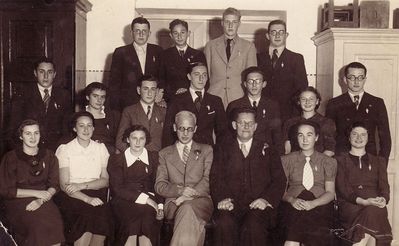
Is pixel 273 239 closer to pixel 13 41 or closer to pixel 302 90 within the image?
pixel 302 90

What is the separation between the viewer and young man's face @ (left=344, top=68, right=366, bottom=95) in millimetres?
4656

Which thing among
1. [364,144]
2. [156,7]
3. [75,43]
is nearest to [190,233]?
[364,144]

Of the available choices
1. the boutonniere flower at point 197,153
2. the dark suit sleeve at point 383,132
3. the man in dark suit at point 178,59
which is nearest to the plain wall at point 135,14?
the man in dark suit at point 178,59

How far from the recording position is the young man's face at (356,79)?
15.3ft

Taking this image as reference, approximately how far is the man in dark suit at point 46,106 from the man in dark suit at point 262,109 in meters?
1.48

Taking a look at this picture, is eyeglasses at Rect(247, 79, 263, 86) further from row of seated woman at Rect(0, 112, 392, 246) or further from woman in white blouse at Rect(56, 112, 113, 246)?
woman in white blouse at Rect(56, 112, 113, 246)

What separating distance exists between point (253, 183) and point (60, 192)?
1480 mm

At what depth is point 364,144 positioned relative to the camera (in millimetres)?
4234

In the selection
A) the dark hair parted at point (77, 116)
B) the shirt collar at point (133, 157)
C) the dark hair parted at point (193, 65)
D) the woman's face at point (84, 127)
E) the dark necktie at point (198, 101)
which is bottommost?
the shirt collar at point (133, 157)

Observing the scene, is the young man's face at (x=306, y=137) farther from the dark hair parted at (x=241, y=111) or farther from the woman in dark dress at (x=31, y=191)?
the woman in dark dress at (x=31, y=191)

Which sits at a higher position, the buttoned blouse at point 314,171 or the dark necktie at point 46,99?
the dark necktie at point 46,99

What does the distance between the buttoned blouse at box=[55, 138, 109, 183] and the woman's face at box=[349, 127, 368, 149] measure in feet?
6.38

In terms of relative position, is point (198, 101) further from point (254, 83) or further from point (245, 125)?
point (245, 125)

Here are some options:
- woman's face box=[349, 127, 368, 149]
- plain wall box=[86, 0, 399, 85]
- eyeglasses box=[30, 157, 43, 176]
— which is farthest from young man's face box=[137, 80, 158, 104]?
woman's face box=[349, 127, 368, 149]
